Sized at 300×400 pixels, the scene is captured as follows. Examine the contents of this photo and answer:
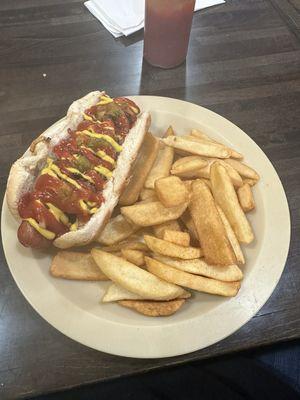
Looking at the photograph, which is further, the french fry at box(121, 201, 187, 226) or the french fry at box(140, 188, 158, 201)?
the french fry at box(140, 188, 158, 201)

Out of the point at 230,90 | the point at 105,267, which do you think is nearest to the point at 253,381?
the point at 105,267

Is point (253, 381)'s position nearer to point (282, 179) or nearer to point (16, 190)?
point (282, 179)

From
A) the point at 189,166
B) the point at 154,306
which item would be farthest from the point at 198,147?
the point at 154,306

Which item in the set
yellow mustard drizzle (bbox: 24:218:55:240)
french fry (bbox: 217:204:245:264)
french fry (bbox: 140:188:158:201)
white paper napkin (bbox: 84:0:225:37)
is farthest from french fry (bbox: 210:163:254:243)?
white paper napkin (bbox: 84:0:225:37)

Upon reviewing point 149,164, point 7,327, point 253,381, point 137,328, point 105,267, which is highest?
point 149,164

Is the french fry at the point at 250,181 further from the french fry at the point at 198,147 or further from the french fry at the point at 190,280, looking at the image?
the french fry at the point at 190,280

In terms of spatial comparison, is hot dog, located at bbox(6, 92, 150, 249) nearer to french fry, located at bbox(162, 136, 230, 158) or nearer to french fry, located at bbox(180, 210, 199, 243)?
french fry, located at bbox(162, 136, 230, 158)

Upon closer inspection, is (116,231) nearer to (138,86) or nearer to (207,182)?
(207,182)
